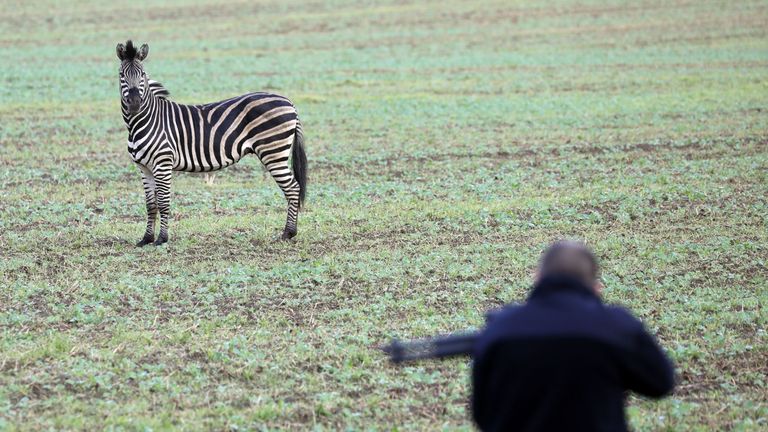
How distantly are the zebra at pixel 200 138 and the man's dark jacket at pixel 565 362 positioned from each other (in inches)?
350

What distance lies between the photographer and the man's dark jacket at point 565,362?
14.3ft

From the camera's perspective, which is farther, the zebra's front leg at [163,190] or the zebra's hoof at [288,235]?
the zebra's hoof at [288,235]

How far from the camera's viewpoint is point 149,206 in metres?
13.1

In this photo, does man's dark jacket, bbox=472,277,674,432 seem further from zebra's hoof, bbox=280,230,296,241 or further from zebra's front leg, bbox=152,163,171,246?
zebra's front leg, bbox=152,163,171,246

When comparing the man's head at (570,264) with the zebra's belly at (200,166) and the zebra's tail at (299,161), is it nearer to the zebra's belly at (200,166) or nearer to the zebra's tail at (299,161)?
the zebra's tail at (299,161)

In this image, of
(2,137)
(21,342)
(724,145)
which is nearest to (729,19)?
(724,145)

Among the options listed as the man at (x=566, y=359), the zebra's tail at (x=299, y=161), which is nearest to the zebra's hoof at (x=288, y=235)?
the zebra's tail at (x=299, y=161)

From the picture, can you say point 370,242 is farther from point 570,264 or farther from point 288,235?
point 570,264

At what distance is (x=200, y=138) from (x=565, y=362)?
31.4 ft

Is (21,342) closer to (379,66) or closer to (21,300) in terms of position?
(21,300)

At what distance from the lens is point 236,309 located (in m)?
10.0

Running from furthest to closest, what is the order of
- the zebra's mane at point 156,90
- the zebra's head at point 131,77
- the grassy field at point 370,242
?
the zebra's mane at point 156,90, the zebra's head at point 131,77, the grassy field at point 370,242

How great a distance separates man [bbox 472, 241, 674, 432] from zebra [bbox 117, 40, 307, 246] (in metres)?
8.86

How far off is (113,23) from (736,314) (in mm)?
43048
